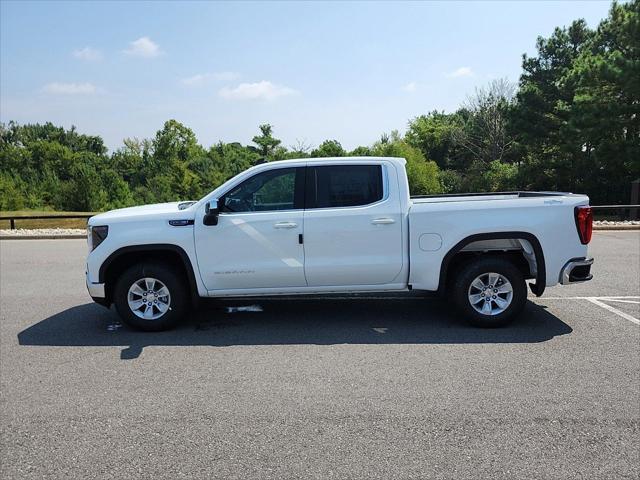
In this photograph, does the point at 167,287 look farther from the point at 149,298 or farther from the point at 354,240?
the point at 354,240

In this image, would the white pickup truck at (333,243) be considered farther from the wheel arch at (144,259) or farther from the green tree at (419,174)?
the green tree at (419,174)

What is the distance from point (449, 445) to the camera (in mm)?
3477

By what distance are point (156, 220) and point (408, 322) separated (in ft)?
10.4

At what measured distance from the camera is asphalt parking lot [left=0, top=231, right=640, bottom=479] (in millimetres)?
3328

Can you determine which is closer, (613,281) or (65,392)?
(65,392)

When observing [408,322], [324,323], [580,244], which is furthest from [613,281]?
[324,323]

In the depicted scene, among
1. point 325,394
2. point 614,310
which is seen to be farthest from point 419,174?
point 325,394

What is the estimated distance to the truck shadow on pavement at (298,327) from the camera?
5801 millimetres

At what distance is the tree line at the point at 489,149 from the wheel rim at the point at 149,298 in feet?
8.23

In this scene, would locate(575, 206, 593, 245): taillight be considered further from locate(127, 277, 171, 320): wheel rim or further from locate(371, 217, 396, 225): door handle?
locate(127, 277, 171, 320): wheel rim

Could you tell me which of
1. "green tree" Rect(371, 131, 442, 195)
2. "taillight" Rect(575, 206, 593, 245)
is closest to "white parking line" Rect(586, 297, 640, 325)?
"taillight" Rect(575, 206, 593, 245)

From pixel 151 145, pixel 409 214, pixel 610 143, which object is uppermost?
pixel 151 145

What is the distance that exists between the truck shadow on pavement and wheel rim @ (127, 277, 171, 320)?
243 mm

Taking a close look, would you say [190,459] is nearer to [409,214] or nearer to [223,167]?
[409,214]
